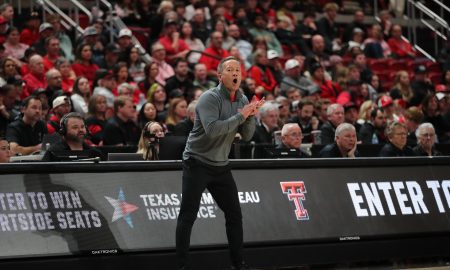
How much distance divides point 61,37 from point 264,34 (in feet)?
15.5

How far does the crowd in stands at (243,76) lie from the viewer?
1191 centimetres

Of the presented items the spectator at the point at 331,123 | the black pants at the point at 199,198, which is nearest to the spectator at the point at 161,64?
the spectator at the point at 331,123

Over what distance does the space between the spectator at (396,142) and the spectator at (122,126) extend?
3.45m

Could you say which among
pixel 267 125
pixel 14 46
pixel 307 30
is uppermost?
pixel 14 46

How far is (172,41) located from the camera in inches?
667

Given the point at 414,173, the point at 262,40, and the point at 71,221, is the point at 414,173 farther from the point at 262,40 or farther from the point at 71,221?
the point at 262,40

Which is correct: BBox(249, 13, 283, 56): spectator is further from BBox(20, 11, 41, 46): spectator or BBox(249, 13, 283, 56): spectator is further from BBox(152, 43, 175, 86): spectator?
BBox(20, 11, 41, 46): spectator

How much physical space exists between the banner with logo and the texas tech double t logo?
0.03 feet

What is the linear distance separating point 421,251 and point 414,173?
34.5 inches

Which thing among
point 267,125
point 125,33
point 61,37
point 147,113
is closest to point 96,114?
point 147,113

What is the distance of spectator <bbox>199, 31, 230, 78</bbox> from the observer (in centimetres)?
1662

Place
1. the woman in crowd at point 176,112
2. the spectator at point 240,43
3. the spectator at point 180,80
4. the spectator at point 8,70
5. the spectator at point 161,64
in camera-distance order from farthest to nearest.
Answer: the spectator at point 240,43
the spectator at point 161,64
the spectator at point 180,80
the woman in crowd at point 176,112
the spectator at point 8,70

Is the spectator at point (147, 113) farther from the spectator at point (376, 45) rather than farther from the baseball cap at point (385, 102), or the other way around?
the spectator at point (376, 45)

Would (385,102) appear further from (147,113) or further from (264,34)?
(147,113)
